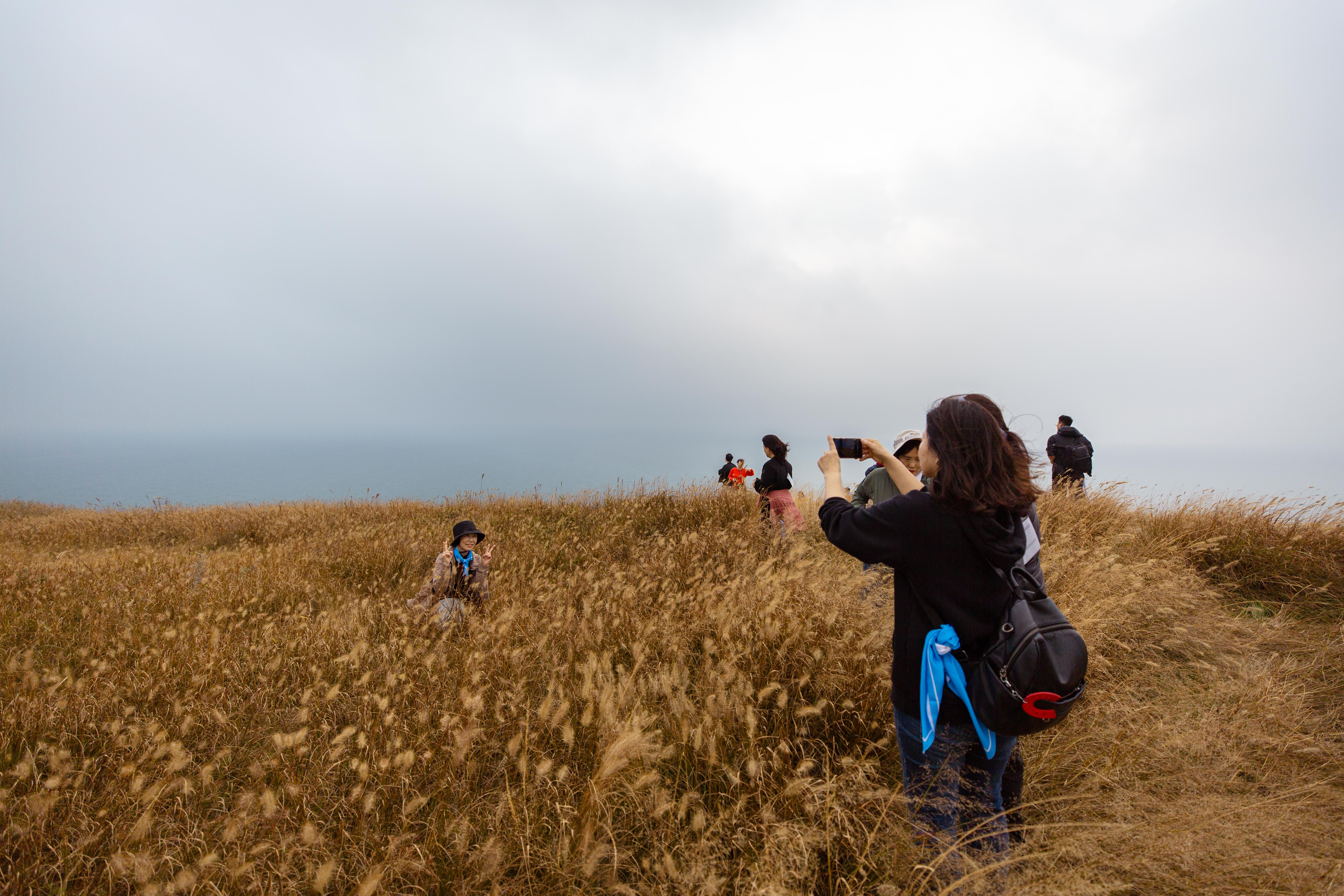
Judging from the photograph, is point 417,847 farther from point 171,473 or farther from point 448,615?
point 171,473

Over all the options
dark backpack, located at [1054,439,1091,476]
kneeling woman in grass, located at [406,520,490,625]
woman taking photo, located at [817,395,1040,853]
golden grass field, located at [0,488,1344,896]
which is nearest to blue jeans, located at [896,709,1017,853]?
woman taking photo, located at [817,395,1040,853]

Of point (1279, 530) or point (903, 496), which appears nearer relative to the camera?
point (903, 496)

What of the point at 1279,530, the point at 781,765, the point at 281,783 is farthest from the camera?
the point at 1279,530

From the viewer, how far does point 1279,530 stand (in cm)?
541

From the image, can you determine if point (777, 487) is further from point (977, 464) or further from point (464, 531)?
point (977, 464)

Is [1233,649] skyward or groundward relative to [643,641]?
groundward

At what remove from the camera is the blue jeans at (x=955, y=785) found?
68.6 inches

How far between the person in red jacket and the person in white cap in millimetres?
4769

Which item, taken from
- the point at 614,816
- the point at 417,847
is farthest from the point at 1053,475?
the point at 417,847

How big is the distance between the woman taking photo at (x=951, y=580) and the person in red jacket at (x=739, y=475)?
7143mm

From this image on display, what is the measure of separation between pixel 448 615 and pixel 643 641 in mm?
1775

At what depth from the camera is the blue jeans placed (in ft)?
5.72

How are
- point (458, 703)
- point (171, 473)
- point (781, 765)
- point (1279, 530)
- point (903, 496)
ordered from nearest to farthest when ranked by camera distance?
point (903, 496) → point (781, 765) → point (458, 703) → point (1279, 530) → point (171, 473)

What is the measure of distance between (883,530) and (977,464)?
0.38m
